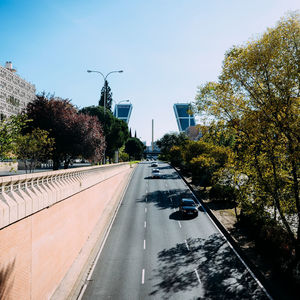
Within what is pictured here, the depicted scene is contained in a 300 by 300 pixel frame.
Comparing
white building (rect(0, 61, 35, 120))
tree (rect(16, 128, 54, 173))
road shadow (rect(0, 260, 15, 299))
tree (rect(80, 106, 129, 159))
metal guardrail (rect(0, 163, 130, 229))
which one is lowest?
road shadow (rect(0, 260, 15, 299))

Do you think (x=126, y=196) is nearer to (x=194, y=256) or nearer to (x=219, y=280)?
(x=194, y=256)

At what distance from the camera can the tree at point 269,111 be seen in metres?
12.4

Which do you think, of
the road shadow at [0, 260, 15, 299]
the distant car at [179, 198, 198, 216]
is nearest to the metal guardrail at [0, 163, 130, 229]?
the road shadow at [0, 260, 15, 299]

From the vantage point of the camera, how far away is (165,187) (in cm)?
4072

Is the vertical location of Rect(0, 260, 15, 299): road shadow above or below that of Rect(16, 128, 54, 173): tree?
below

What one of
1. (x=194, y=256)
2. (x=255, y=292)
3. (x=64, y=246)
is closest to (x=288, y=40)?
(x=255, y=292)

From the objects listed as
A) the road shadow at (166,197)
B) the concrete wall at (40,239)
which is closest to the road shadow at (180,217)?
the road shadow at (166,197)

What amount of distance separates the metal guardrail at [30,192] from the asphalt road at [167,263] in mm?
5192

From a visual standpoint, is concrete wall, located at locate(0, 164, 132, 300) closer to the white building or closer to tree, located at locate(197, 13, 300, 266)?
tree, located at locate(197, 13, 300, 266)

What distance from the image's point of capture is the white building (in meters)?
80.4

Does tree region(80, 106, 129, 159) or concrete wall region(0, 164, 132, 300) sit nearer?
concrete wall region(0, 164, 132, 300)

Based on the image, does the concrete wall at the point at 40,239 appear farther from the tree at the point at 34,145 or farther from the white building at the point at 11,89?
the white building at the point at 11,89

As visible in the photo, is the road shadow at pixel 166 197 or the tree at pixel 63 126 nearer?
the tree at pixel 63 126

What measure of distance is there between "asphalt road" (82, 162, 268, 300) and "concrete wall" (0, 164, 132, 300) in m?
2.26
